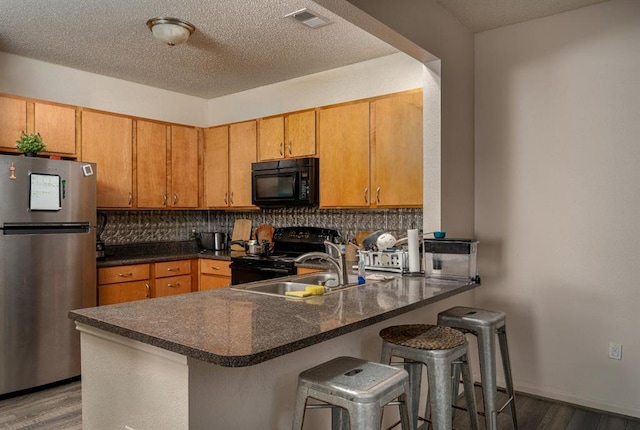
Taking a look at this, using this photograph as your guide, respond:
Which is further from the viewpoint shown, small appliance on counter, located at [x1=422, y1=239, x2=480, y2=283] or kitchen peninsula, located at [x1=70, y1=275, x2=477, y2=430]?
small appliance on counter, located at [x1=422, y1=239, x2=480, y2=283]

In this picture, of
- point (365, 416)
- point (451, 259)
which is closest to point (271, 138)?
point (451, 259)

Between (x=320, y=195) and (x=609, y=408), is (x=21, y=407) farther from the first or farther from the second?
(x=609, y=408)

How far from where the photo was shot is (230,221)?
519 cm

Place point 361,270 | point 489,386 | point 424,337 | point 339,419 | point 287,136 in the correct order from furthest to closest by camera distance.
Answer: point 287,136, point 361,270, point 489,386, point 424,337, point 339,419

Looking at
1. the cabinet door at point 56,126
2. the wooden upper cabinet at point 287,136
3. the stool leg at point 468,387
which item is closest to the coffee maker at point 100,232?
the cabinet door at point 56,126

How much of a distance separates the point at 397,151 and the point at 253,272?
157 cm

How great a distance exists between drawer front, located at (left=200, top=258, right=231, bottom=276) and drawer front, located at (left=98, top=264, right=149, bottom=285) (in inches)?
21.9

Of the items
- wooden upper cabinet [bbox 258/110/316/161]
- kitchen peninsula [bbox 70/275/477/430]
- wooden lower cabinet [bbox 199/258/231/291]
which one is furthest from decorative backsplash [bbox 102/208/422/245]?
kitchen peninsula [bbox 70/275/477/430]

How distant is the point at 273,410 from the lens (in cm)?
178

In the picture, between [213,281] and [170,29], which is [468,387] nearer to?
[170,29]

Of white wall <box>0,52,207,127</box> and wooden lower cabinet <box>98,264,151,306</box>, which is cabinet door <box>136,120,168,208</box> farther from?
wooden lower cabinet <box>98,264,151,306</box>

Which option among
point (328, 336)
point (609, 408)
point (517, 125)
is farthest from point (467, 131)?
point (328, 336)

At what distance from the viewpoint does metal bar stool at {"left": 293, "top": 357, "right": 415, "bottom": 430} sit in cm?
135

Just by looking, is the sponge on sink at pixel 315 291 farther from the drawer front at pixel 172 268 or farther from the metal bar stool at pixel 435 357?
the drawer front at pixel 172 268
